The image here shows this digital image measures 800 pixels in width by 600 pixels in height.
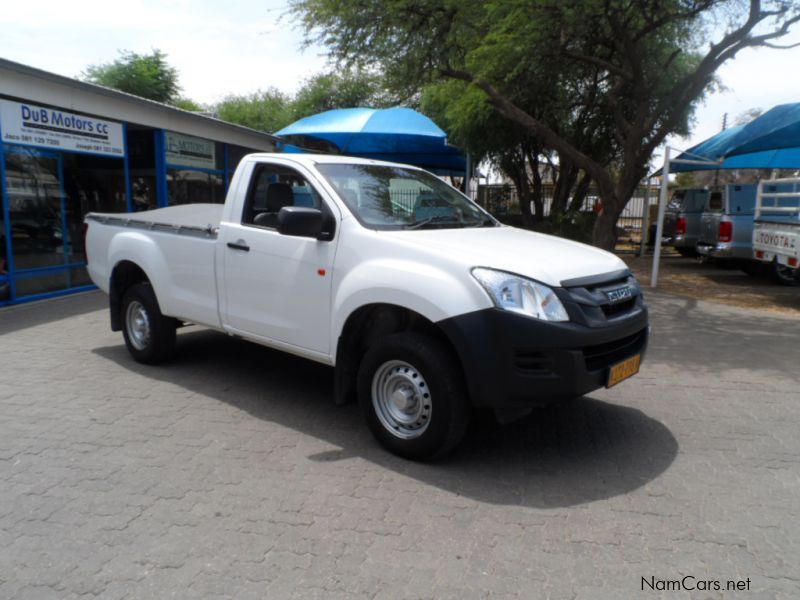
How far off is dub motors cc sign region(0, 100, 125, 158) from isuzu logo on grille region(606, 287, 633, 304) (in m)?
8.43

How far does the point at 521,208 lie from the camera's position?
63.7ft

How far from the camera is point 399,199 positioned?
4.75 meters

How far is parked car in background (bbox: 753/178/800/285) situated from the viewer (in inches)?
376

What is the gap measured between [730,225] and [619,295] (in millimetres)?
9808

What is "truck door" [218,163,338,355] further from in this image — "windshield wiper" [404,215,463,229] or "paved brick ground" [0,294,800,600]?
"paved brick ground" [0,294,800,600]

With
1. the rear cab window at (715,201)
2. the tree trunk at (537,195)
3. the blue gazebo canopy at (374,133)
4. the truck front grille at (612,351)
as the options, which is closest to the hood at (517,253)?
the truck front grille at (612,351)

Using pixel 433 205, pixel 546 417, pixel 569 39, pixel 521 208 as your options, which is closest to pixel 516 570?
pixel 546 417

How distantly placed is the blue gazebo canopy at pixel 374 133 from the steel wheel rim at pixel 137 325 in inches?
328

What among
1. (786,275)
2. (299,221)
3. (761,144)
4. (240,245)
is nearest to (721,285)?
(786,275)

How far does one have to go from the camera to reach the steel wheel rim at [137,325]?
19.2 feet

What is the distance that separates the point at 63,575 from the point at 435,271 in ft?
7.89

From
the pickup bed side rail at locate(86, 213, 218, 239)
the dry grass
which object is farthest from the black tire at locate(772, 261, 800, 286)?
the pickup bed side rail at locate(86, 213, 218, 239)

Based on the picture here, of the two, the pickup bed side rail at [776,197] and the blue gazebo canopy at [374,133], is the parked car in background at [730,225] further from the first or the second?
the blue gazebo canopy at [374,133]

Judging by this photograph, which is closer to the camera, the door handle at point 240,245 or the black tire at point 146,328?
the door handle at point 240,245
